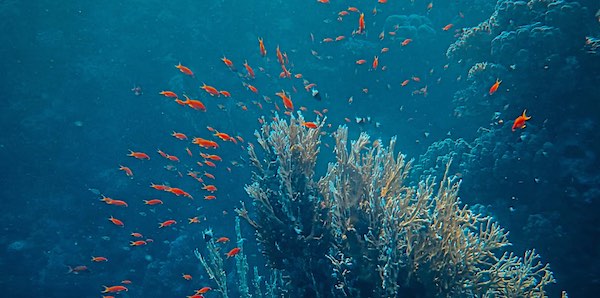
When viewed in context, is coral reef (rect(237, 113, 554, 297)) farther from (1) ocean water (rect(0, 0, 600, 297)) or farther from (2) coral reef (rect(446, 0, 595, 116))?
(2) coral reef (rect(446, 0, 595, 116))

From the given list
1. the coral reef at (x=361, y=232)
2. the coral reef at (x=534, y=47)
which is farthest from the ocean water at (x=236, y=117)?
the coral reef at (x=361, y=232)

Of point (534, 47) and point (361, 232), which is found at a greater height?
point (534, 47)

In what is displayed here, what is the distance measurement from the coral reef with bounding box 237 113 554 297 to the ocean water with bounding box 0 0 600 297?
2.47 m

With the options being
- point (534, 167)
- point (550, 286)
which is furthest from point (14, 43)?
point (550, 286)

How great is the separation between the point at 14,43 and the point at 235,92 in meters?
10.2

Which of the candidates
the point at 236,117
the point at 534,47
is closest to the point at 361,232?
the point at 534,47

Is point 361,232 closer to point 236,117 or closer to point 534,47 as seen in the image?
point 534,47

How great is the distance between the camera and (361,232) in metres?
3.99

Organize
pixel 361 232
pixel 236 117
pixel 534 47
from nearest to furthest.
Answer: pixel 361 232, pixel 534 47, pixel 236 117

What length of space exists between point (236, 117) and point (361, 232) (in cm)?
1292

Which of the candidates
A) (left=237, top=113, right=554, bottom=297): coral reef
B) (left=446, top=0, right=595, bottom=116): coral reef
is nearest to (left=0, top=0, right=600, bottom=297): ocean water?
(left=446, top=0, right=595, bottom=116): coral reef

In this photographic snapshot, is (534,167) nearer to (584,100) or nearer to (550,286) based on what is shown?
(584,100)

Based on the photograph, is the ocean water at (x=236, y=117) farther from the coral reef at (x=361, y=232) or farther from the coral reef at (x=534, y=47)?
the coral reef at (x=361, y=232)

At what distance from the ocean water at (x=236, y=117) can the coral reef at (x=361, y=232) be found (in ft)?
8.12
